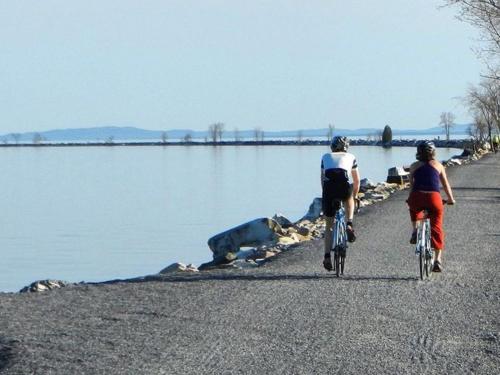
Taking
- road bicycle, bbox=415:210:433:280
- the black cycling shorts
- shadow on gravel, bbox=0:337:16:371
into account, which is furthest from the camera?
the black cycling shorts

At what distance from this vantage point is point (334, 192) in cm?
1291

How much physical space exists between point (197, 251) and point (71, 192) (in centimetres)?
3625

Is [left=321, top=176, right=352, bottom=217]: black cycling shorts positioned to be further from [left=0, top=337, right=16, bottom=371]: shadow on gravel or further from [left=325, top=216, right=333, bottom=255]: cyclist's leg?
[left=0, top=337, right=16, bottom=371]: shadow on gravel

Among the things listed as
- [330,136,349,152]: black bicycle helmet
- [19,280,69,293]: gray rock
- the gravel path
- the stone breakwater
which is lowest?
the stone breakwater

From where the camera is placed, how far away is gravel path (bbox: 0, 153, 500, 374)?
8102 mm

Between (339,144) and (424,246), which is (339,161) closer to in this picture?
(339,144)

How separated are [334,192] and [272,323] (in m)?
3.52

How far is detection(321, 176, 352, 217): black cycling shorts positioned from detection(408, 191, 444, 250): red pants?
764 millimetres

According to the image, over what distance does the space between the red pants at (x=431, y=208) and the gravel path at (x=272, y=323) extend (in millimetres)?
493

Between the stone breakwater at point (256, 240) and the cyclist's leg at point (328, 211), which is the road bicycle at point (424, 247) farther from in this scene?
the stone breakwater at point (256, 240)

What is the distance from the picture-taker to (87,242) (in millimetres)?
34969

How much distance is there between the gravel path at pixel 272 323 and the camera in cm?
810

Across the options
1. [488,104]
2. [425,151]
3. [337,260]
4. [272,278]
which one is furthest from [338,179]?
[488,104]

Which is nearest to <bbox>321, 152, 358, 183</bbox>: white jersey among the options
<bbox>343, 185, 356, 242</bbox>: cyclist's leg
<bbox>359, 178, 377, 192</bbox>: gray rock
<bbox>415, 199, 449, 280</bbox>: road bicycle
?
<bbox>343, 185, 356, 242</bbox>: cyclist's leg
